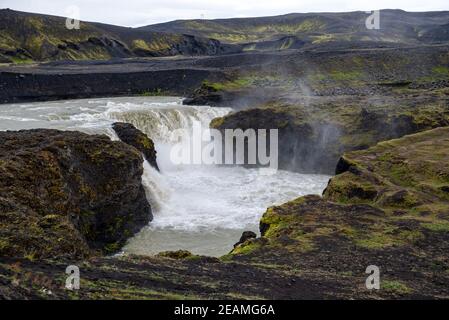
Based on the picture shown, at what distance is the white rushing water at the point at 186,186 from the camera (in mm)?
20188

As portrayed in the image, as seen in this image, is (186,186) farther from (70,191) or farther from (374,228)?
(374,228)

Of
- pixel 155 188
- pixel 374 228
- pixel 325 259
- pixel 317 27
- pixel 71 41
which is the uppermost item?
pixel 317 27

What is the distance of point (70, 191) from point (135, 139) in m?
9.16

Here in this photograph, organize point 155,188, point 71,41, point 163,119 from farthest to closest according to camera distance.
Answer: point 71,41 < point 163,119 < point 155,188

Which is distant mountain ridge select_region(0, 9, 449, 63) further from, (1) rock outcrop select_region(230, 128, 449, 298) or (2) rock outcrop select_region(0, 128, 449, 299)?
(2) rock outcrop select_region(0, 128, 449, 299)

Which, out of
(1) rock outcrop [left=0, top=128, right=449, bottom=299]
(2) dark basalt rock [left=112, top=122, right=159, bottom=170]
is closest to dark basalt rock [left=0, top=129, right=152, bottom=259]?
(1) rock outcrop [left=0, top=128, right=449, bottom=299]

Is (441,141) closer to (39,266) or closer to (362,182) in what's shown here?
(362,182)

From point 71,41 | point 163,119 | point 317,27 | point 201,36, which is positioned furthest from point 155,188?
point 317,27

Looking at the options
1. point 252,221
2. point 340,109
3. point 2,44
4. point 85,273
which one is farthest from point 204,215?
point 2,44

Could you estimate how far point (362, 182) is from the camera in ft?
59.2

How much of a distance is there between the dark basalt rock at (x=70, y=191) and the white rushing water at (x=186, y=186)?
123cm

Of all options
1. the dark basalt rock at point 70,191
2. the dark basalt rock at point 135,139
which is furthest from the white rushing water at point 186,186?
the dark basalt rock at point 70,191

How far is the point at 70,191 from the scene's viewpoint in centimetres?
1769

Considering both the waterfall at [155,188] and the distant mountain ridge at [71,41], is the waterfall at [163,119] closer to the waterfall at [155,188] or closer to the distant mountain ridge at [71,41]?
the waterfall at [155,188]
